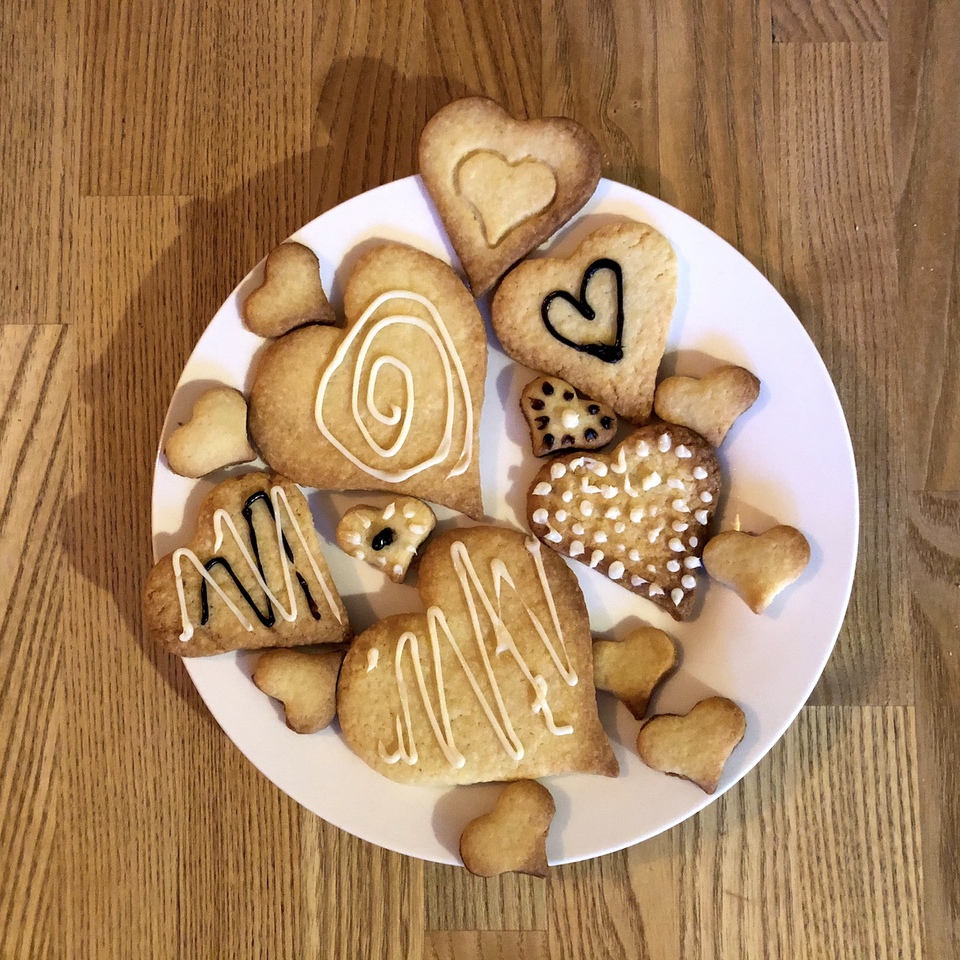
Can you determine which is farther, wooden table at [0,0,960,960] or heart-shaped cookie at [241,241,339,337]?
wooden table at [0,0,960,960]

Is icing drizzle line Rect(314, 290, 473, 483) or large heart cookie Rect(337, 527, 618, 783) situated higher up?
icing drizzle line Rect(314, 290, 473, 483)

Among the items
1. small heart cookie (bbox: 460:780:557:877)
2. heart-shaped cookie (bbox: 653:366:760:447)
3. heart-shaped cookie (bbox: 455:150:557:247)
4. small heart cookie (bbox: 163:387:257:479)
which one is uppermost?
heart-shaped cookie (bbox: 455:150:557:247)

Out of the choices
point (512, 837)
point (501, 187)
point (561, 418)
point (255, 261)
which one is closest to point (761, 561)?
point (561, 418)

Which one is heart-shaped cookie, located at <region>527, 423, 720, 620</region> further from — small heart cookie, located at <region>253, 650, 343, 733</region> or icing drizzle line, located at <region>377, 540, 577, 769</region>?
small heart cookie, located at <region>253, 650, 343, 733</region>

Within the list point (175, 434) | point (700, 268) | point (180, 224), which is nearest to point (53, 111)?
point (180, 224)

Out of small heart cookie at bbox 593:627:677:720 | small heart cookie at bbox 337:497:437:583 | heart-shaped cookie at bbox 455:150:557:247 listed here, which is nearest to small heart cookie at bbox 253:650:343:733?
small heart cookie at bbox 337:497:437:583

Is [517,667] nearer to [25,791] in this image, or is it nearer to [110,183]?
[25,791]

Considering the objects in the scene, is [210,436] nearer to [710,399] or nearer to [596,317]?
[596,317]
